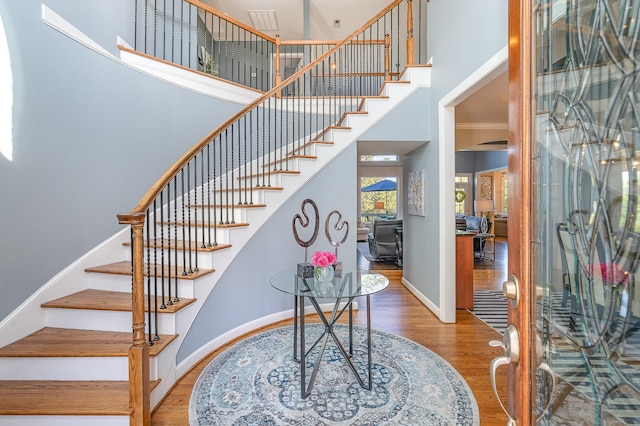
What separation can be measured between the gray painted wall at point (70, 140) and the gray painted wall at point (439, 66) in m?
3.12

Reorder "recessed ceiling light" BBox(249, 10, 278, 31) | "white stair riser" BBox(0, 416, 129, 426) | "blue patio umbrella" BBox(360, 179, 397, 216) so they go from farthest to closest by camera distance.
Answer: "blue patio umbrella" BBox(360, 179, 397, 216) → "recessed ceiling light" BBox(249, 10, 278, 31) → "white stair riser" BBox(0, 416, 129, 426)

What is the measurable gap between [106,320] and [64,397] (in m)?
0.51

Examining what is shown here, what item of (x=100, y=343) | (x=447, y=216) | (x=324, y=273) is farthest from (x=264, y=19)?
(x=100, y=343)

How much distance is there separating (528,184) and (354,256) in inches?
113

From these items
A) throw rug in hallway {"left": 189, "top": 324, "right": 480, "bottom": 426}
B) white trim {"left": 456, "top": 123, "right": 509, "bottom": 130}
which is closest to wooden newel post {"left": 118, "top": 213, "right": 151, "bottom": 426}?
throw rug in hallway {"left": 189, "top": 324, "right": 480, "bottom": 426}

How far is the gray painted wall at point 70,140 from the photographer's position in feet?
6.78

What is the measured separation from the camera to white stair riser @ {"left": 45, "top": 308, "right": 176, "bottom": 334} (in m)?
2.06

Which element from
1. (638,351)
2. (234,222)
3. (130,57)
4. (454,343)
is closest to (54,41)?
(130,57)

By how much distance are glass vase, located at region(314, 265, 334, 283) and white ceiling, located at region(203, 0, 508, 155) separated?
2.11 meters

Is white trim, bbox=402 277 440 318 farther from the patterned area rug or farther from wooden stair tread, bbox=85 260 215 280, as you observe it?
wooden stair tread, bbox=85 260 215 280

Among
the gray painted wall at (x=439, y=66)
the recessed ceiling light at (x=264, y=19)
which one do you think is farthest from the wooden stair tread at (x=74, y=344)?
the recessed ceiling light at (x=264, y=19)

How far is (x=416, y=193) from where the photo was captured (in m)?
3.96

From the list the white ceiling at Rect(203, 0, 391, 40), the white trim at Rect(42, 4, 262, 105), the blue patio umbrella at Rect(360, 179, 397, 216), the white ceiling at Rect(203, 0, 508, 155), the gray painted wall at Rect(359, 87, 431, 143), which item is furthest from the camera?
the blue patio umbrella at Rect(360, 179, 397, 216)

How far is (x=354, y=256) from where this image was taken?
3539mm
